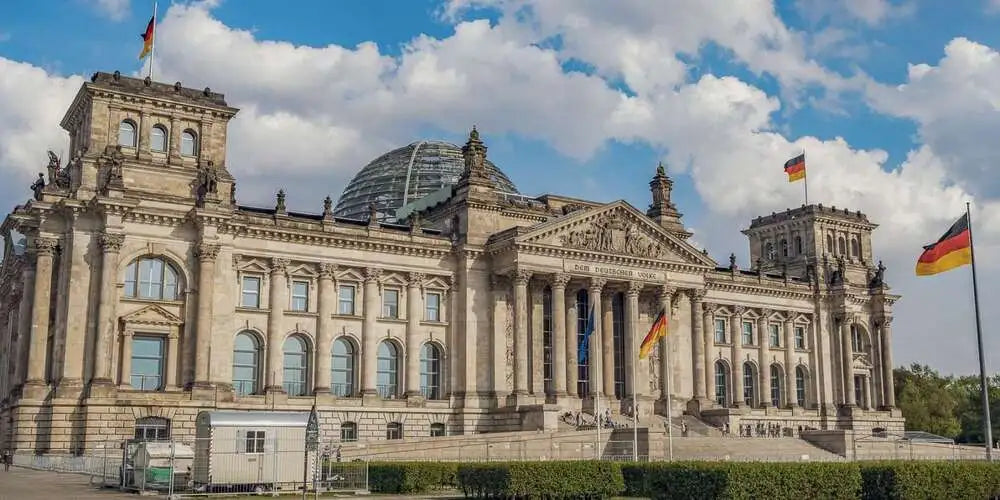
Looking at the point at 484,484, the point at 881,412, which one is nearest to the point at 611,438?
the point at 484,484

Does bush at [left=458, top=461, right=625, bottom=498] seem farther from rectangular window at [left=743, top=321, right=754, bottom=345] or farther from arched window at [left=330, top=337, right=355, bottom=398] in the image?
rectangular window at [left=743, top=321, right=754, bottom=345]

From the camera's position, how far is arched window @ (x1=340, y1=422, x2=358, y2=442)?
6475 centimetres

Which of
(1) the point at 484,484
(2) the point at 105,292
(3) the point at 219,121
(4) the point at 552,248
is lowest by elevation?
(1) the point at 484,484

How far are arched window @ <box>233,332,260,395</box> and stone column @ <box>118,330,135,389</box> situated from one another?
20.9 ft

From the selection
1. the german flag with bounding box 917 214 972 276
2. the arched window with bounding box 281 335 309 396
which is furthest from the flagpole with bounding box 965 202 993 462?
the arched window with bounding box 281 335 309 396

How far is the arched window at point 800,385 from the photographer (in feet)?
298

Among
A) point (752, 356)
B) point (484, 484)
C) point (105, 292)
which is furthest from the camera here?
point (752, 356)

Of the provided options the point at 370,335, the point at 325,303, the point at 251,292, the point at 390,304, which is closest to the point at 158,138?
the point at 251,292

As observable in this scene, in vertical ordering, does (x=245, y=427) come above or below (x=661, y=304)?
below

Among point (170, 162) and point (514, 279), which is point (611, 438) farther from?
point (170, 162)

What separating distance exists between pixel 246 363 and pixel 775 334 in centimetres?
4722

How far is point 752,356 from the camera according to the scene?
3440 inches

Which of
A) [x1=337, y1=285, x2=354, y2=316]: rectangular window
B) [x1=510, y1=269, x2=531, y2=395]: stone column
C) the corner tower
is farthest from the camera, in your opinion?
the corner tower

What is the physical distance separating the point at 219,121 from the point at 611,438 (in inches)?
1206
